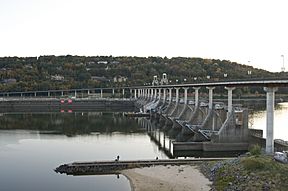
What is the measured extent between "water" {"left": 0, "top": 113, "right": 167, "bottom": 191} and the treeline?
85387 millimetres

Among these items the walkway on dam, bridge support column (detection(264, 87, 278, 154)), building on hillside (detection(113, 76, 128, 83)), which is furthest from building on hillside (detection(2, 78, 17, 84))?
bridge support column (detection(264, 87, 278, 154))

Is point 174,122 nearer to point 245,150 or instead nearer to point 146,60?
point 245,150

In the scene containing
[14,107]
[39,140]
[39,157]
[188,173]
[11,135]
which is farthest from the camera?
[14,107]

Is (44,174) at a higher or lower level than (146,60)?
lower

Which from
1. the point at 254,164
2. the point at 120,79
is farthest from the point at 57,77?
the point at 254,164

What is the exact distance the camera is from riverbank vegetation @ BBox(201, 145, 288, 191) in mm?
19766

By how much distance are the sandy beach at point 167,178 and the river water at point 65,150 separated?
920mm

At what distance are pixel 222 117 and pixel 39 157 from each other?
18302 mm

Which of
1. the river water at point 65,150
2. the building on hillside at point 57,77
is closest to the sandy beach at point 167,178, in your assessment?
the river water at point 65,150

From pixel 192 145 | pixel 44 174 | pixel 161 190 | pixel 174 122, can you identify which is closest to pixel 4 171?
pixel 44 174

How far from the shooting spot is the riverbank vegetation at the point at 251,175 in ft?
64.8

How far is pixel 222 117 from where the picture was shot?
3934 centimetres

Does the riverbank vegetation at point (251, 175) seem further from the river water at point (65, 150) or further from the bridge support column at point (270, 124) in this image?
the river water at point (65, 150)

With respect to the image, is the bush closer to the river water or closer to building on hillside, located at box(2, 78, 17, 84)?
the river water
